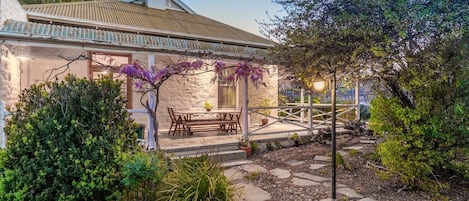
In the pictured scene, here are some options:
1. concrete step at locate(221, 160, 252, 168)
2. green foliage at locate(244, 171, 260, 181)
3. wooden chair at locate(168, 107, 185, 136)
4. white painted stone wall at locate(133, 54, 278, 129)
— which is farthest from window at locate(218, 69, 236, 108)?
green foliage at locate(244, 171, 260, 181)

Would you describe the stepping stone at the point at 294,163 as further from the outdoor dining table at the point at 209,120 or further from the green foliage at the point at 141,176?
the green foliage at the point at 141,176

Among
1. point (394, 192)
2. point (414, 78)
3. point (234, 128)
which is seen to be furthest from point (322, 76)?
point (234, 128)

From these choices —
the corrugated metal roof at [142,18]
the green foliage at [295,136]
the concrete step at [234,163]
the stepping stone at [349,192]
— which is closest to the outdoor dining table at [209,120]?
the green foliage at [295,136]

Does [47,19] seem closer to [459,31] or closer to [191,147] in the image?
[191,147]

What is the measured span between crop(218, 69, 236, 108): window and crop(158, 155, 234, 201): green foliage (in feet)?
19.0

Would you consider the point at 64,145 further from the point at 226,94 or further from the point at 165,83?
the point at 226,94

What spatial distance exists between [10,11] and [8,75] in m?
1.23

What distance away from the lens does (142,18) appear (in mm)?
9125

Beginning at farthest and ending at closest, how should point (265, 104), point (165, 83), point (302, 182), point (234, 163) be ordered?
point (265, 104)
point (165, 83)
point (234, 163)
point (302, 182)

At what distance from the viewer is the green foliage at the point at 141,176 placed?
2889mm

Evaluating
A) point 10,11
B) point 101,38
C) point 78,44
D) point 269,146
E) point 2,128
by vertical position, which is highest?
point 10,11

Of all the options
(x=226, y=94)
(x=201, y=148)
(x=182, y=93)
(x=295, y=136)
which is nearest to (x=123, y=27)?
(x=182, y=93)

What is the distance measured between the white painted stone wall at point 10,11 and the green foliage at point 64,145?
300cm

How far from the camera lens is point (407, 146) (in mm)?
4109
